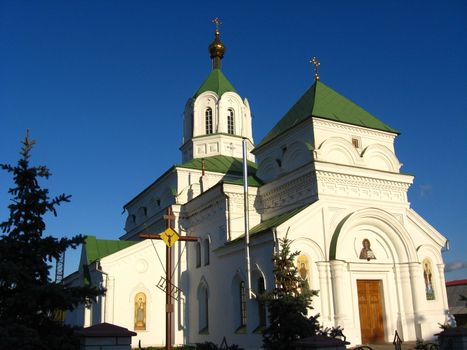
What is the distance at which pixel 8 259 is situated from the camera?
35.9 feet

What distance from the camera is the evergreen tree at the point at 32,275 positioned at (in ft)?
33.6

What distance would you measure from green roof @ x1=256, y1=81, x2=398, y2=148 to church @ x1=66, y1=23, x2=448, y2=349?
2.8 inches

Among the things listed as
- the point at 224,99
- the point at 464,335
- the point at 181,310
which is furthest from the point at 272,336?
the point at 224,99

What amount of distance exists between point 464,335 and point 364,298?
6.99 meters

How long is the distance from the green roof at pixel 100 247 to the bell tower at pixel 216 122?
7.03m

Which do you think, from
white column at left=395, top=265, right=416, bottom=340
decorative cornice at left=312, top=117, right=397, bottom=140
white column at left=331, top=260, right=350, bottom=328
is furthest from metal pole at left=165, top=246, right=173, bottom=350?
white column at left=395, top=265, right=416, bottom=340

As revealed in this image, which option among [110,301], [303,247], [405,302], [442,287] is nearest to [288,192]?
[303,247]

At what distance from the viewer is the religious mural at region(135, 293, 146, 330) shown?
22.8 meters

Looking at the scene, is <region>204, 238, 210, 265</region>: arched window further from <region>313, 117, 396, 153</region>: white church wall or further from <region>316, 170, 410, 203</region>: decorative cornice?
<region>313, 117, 396, 153</region>: white church wall

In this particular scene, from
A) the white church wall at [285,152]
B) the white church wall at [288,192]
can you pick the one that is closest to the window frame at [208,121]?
the white church wall at [285,152]

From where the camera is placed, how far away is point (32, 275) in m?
10.9

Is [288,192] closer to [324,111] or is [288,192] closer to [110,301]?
[324,111]

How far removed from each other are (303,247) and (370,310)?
3.66m

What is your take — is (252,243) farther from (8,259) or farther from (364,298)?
(8,259)
